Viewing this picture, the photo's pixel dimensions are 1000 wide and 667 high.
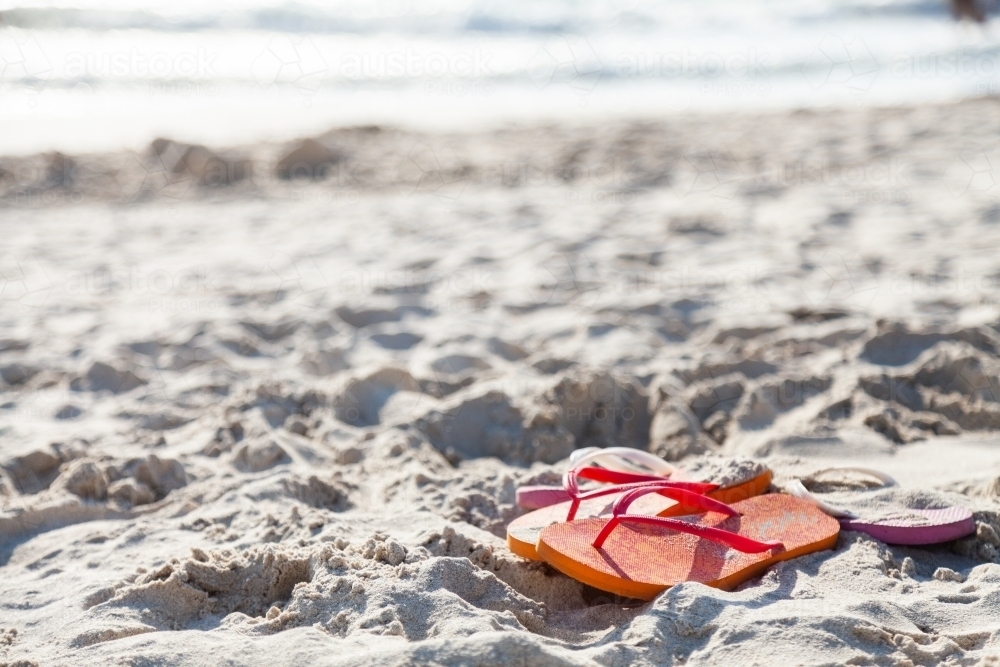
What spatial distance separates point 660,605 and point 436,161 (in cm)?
464

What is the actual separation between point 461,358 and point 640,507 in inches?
43.7

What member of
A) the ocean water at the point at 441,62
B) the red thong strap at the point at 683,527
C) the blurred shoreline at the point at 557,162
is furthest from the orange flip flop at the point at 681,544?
the ocean water at the point at 441,62

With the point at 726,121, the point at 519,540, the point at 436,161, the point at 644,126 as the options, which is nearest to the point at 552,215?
the point at 436,161

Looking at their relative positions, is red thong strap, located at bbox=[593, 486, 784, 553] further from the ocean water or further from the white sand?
the ocean water

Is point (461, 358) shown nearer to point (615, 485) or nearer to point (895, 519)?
point (615, 485)

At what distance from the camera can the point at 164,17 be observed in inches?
430

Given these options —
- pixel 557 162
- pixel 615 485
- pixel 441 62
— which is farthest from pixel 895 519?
pixel 441 62

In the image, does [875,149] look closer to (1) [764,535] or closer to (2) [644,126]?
(2) [644,126]

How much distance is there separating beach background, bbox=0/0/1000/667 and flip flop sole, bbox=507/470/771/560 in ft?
0.25

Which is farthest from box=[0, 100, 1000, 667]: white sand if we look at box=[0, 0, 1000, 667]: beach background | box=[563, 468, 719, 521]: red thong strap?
box=[563, 468, 719, 521]: red thong strap

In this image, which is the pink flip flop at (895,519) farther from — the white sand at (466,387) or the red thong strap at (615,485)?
the red thong strap at (615,485)

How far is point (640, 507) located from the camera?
75.5 inches

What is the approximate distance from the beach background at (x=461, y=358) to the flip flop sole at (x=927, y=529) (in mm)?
31

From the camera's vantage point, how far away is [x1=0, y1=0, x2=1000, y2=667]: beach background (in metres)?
1.52
